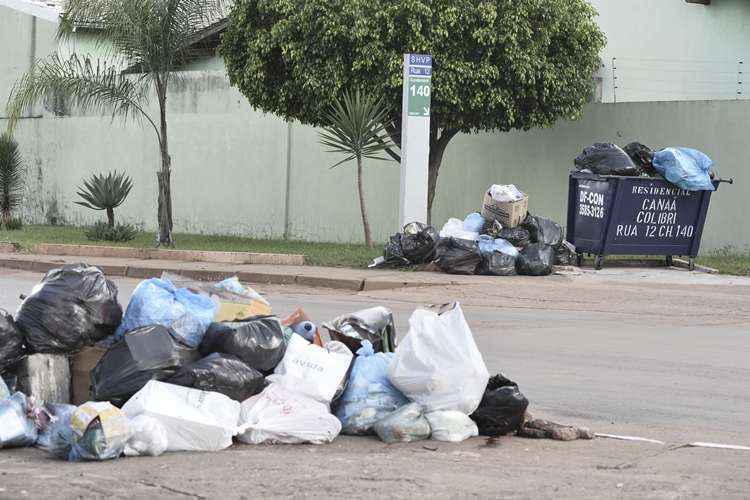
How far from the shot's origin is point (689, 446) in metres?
6.56

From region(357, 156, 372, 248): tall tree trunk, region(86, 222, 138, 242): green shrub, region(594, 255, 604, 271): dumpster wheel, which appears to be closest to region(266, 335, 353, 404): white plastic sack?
region(594, 255, 604, 271): dumpster wheel

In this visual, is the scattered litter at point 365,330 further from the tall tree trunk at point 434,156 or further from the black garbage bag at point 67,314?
the tall tree trunk at point 434,156

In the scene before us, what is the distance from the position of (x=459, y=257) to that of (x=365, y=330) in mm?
8567

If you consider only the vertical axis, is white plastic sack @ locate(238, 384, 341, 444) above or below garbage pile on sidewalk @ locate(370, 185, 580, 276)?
above

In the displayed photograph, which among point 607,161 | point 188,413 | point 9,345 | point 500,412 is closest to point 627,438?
point 500,412

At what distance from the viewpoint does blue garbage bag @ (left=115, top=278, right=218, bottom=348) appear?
702cm

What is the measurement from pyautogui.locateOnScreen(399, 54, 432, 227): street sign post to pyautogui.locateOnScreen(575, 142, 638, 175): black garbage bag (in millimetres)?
2377

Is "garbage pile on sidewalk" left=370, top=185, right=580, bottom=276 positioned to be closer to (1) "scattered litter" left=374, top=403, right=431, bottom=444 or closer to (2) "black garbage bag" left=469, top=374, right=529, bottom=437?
(2) "black garbage bag" left=469, top=374, right=529, bottom=437

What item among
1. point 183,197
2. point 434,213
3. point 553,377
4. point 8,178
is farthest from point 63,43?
point 553,377

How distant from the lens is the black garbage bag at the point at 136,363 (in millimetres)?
6656

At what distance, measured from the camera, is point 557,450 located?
644 cm

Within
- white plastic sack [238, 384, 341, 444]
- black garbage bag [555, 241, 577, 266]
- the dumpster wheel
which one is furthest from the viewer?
black garbage bag [555, 241, 577, 266]

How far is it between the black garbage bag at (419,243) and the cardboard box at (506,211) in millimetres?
896

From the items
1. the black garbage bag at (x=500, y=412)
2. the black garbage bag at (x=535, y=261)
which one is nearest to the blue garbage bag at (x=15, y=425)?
the black garbage bag at (x=500, y=412)
